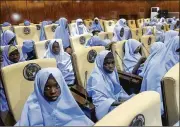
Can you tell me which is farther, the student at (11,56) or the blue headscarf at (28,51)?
the blue headscarf at (28,51)

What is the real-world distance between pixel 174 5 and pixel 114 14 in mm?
3242

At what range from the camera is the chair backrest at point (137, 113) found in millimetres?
739

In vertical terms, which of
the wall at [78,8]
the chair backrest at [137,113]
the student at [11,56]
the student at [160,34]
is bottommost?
the student at [160,34]

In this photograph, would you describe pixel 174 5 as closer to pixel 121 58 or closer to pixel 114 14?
pixel 114 14

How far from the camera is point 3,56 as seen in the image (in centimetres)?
268

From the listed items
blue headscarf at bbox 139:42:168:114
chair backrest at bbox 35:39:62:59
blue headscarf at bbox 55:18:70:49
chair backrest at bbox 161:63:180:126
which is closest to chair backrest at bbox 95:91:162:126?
chair backrest at bbox 161:63:180:126

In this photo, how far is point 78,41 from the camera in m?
3.70

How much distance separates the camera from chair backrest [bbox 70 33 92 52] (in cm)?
358

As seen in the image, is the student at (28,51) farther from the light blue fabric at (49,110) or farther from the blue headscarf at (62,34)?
the light blue fabric at (49,110)

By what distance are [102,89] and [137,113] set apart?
1076mm

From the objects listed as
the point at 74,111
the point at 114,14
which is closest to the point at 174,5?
the point at 114,14

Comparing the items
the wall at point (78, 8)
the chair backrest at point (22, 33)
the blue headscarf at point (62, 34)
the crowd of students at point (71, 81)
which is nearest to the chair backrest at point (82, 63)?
the crowd of students at point (71, 81)

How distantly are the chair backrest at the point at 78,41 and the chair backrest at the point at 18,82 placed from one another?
1.68 m

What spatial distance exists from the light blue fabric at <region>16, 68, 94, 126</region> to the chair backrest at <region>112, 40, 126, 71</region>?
1477mm
